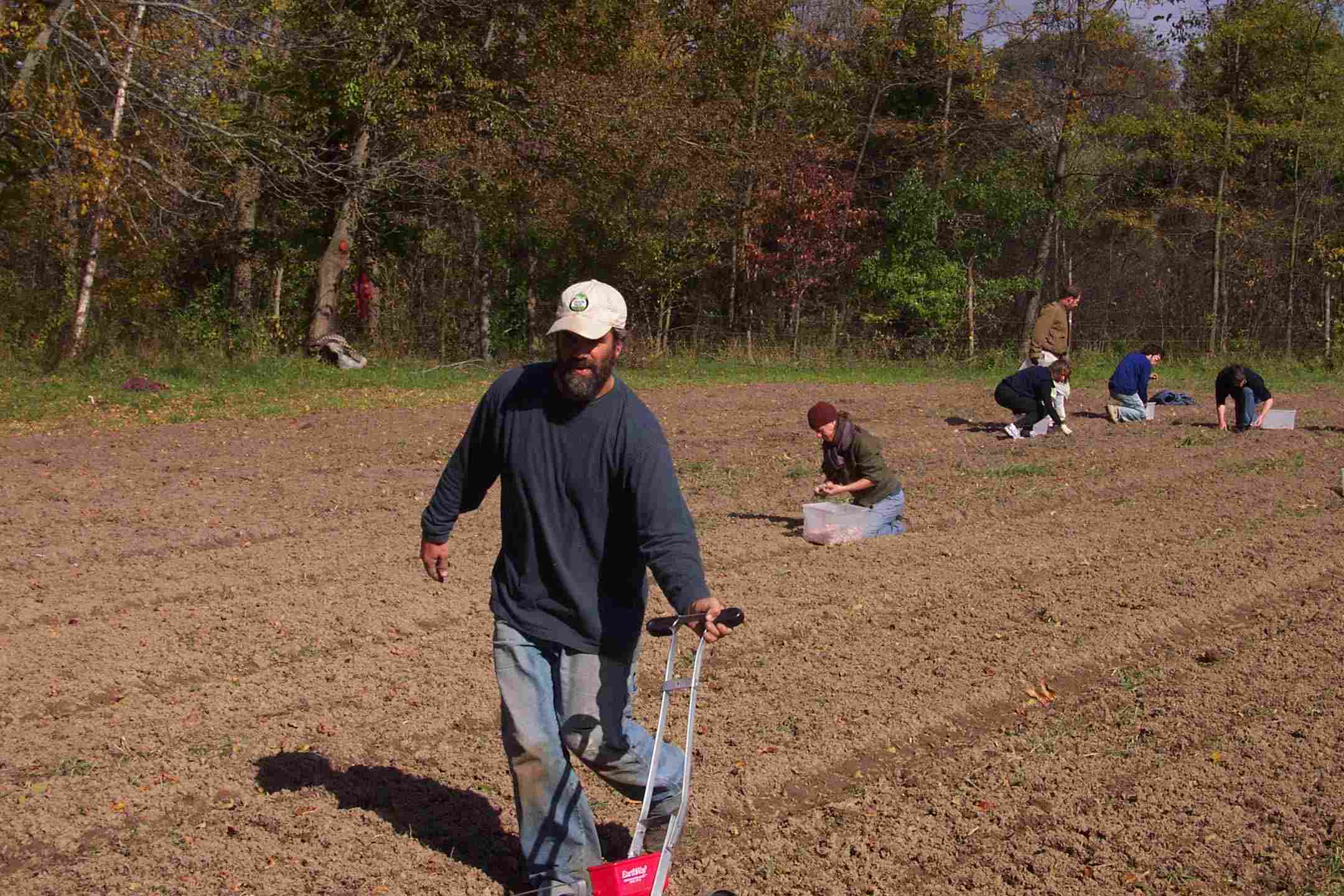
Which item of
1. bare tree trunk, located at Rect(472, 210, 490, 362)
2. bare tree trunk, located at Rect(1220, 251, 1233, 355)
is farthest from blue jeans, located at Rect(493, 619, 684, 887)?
bare tree trunk, located at Rect(1220, 251, 1233, 355)

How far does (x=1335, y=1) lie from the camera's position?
102 ft

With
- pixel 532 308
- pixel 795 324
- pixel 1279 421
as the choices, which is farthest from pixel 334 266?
pixel 1279 421

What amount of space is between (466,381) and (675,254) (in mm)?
8441

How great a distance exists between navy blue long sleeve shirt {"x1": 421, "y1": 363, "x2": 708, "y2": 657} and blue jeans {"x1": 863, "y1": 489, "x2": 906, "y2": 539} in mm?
6479

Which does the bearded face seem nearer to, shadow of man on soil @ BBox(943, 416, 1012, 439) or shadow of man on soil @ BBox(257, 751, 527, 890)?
shadow of man on soil @ BBox(257, 751, 527, 890)

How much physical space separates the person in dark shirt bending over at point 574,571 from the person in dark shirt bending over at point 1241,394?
15.2 m

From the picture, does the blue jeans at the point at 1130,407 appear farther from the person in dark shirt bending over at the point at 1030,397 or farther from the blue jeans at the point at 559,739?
the blue jeans at the point at 559,739

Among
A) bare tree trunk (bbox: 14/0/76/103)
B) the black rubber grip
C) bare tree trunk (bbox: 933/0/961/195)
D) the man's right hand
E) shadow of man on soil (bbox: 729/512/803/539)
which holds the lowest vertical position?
shadow of man on soil (bbox: 729/512/803/539)

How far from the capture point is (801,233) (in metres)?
30.4

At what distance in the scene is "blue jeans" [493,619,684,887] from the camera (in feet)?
14.1

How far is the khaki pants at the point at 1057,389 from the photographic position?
56.9ft

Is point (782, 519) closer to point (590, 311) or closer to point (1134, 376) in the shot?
point (590, 311)

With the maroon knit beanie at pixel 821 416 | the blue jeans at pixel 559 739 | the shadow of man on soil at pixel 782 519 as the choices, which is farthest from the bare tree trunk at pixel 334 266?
the blue jeans at pixel 559 739

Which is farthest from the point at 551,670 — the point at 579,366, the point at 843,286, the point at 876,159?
the point at 876,159
